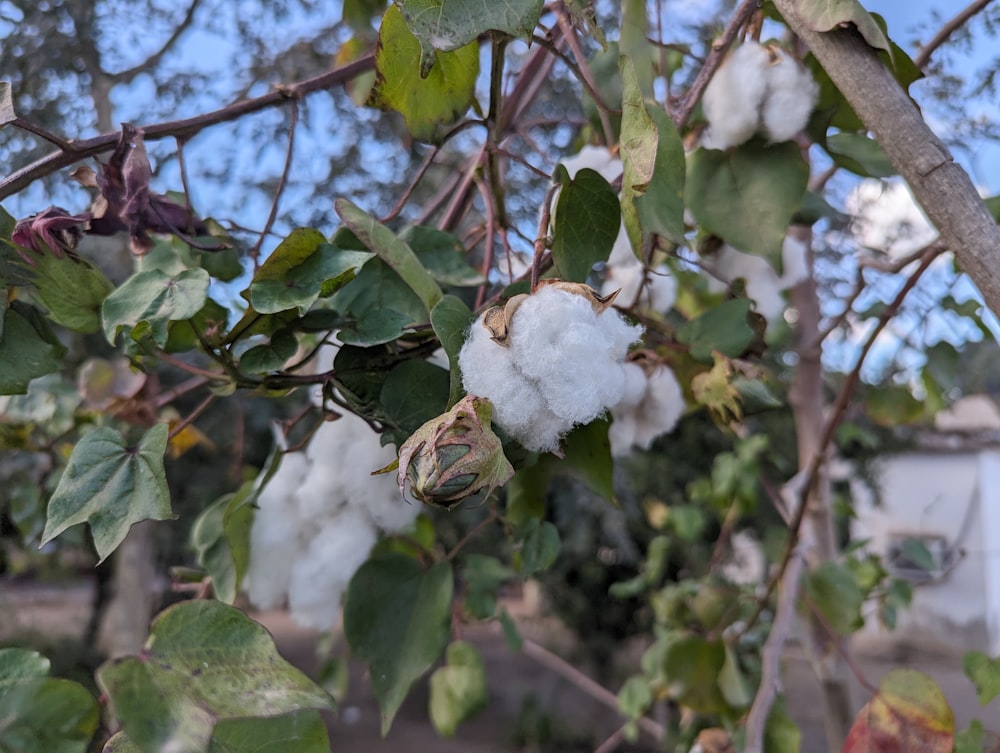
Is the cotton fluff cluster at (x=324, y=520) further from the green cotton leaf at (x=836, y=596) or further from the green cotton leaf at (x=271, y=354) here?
the green cotton leaf at (x=836, y=596)

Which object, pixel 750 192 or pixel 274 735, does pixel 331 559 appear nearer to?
pixel 274 735

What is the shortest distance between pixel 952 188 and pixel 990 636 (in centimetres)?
461

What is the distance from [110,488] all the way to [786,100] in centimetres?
42

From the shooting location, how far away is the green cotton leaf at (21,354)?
39cm

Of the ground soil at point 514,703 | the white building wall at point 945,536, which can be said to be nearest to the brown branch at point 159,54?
the ground soil at point 514,703

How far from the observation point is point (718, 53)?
44 centimetres

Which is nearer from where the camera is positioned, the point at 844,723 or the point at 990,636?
the point at 844,723

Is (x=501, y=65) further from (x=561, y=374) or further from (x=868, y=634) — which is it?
(x=868, y=634)

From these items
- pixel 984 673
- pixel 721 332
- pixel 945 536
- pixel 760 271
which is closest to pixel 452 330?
pixel 721 332

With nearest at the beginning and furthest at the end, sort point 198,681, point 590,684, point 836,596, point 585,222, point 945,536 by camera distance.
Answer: point 198,681 → point 585,222 → point 836,596 → point 590,684 → point 945,536

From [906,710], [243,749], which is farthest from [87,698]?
[906,710]

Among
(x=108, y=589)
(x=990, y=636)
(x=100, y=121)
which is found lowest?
(x=990, y=636)

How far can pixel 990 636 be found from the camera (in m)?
4.04

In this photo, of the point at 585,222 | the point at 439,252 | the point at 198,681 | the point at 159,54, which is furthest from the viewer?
the point at 159,54
